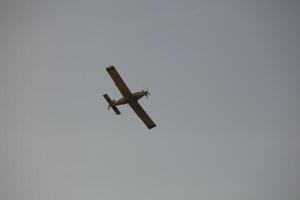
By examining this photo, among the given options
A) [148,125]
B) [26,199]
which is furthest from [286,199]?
[148,125]

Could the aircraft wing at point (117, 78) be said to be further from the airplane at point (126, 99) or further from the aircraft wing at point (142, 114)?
the aircraft wing at point (142, 114)

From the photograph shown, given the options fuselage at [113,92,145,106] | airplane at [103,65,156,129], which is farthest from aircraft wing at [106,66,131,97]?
fuselage at [113,92,145,106]

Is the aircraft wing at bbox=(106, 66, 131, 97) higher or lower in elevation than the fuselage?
higher

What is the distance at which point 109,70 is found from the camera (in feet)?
117

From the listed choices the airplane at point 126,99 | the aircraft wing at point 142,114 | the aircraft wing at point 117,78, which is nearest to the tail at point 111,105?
the airplane at point 126,99

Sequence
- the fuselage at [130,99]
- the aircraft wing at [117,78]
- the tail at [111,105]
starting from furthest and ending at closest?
the tail at [111,105] → the fuselage at [130,99] → the aircraft wing at [117,78]

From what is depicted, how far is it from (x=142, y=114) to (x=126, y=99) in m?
3.18

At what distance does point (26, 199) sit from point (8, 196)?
Answer: 57.1ft

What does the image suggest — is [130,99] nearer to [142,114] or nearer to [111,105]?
[111,105]

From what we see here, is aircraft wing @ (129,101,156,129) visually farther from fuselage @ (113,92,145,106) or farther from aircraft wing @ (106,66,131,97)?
aircraft wing @ (106,66,131,97)

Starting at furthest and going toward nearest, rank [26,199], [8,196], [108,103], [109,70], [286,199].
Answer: [286,199] → [8,196] → [26,199] → [108,103] → [109,70]

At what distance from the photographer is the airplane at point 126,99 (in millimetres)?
35781

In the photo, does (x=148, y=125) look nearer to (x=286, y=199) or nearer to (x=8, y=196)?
(x=8, y=196)

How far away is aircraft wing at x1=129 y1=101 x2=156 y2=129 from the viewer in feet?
125
